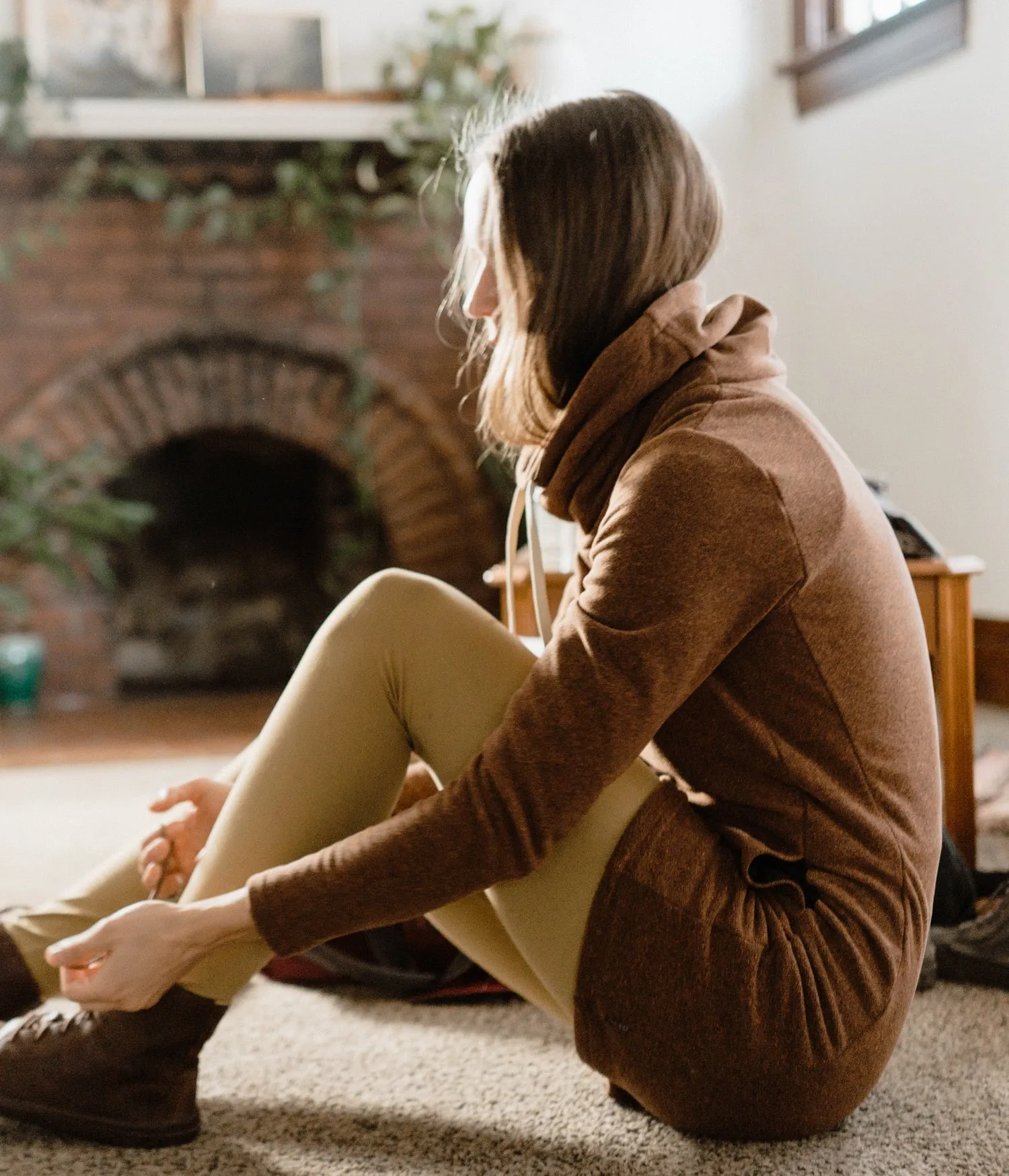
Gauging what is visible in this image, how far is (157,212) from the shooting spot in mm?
3350

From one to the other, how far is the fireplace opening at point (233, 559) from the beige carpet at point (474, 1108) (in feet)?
7.86

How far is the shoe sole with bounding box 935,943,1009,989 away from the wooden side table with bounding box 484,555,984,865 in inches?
10.1

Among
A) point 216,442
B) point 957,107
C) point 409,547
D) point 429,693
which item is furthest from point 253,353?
point 429,693

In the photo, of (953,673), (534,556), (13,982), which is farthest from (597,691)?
(953,673)

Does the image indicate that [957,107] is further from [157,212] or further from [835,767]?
[835,767]

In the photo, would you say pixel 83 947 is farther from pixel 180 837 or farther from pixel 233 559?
pixel 233 559

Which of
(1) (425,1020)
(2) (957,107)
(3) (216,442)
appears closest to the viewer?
(1) (425,1020)

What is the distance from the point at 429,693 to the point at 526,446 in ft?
0.79

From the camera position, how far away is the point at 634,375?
2.85 ft

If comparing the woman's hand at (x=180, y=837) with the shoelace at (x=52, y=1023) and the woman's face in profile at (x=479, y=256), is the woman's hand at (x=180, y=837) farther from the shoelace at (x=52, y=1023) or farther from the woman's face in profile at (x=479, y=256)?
the woman's face in profile at (x=479, y=256)

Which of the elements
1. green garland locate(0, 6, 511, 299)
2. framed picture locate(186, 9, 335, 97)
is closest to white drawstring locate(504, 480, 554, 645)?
green garland locate(0, 6, 511, 299)

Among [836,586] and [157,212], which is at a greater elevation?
[157,212]

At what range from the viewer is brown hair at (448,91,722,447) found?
88cm

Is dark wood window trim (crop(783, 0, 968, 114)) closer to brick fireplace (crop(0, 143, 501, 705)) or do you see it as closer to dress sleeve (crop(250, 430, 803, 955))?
brick fireplace (crop(0, 143, 501, 705))
